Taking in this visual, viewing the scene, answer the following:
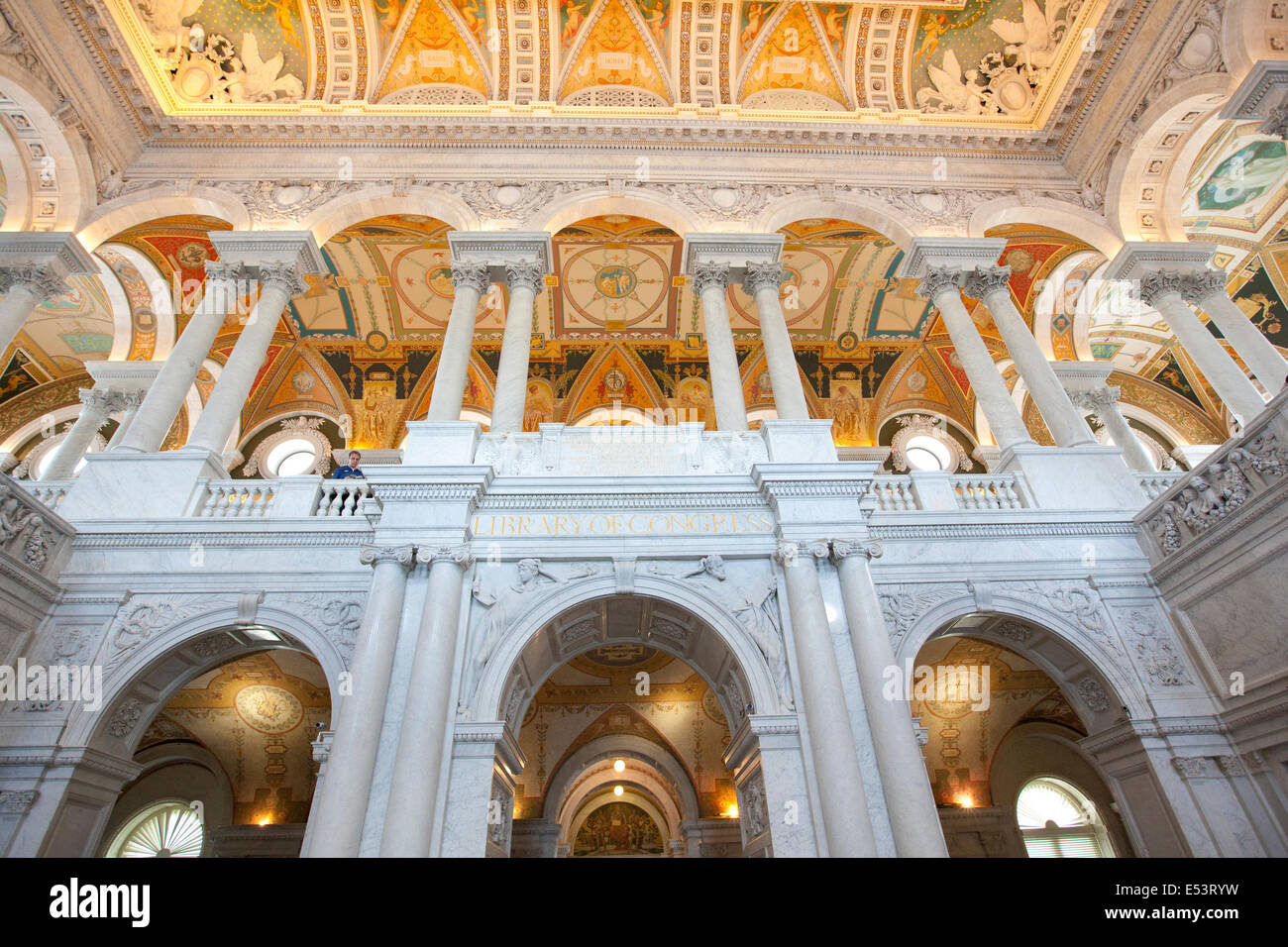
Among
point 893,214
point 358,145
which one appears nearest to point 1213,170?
point 893,214

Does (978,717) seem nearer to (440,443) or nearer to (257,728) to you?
(440,443)

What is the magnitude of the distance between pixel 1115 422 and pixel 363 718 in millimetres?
14921

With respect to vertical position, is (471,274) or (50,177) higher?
(50,177)

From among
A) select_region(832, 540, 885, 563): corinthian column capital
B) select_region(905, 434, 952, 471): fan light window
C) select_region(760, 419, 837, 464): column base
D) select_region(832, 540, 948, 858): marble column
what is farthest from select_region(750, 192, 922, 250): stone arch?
select_region(832, 540, 948, 858): marble column

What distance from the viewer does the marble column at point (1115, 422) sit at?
13266 mm

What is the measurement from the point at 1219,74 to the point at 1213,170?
14.6 feet

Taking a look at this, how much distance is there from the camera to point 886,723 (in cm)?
667

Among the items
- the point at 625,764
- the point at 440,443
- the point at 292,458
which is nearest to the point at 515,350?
the point at 440,443

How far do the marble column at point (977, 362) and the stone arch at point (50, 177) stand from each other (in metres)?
14.3

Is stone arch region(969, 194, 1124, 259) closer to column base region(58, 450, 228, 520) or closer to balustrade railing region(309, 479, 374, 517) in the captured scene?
balustrade railing region(309, 479, 374, 517)

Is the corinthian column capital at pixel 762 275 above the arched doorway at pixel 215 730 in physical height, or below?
above

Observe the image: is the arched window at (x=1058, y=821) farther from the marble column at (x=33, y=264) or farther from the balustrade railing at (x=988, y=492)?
the marble column at (x=33, y=264)

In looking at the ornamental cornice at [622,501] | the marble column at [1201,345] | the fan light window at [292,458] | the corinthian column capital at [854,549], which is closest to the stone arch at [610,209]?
the ornamental cornice at [622,501]

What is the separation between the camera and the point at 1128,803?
7945 mm
